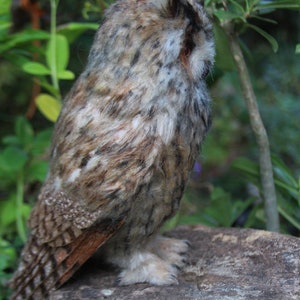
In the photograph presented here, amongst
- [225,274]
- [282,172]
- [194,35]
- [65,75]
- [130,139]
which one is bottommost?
[225,274]

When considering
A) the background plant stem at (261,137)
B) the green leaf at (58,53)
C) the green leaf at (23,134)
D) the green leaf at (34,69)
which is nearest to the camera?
the background plant stem at (261,137)

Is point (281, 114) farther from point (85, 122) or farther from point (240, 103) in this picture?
point (85, 122)

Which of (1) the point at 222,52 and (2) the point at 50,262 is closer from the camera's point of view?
(2) the point at 50,262

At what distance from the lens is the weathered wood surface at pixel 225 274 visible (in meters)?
2.09

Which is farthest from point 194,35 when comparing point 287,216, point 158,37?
point 287,216

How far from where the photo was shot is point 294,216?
305 cm

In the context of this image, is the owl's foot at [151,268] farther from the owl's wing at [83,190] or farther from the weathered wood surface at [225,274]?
the owl's wing at [83,190]

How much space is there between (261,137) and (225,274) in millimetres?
678

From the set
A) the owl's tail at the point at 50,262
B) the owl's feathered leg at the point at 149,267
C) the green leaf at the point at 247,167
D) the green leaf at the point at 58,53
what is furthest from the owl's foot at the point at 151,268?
the green leaf at the point at 58,53

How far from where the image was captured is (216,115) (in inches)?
190

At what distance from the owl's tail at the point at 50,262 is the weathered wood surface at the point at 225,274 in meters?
0.06

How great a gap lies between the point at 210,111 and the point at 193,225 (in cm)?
83

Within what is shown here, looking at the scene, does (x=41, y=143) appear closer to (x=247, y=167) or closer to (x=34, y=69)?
(x=34, y=69)

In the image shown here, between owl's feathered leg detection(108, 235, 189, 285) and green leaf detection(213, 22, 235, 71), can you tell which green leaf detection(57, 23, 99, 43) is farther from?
owl's feathered leg detection(108, 235, 189, 285)
